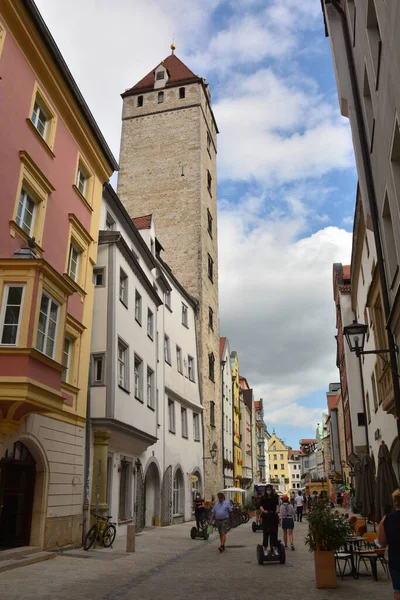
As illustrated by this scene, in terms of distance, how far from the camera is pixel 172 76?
45781 mm

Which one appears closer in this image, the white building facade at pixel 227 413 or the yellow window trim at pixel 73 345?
the yellow window trim at pixel 73 345

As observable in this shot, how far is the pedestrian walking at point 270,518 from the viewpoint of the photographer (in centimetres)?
1156

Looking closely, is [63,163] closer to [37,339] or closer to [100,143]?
[100,143]

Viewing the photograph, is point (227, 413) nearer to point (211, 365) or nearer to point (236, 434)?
point (236, 434)

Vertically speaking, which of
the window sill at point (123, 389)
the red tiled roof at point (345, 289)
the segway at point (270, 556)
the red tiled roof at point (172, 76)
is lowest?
the segway at point (270, 556)

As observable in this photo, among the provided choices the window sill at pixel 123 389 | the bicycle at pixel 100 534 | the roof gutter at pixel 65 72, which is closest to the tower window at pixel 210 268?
the roof gutter at pixel 65 72

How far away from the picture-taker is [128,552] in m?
14.6

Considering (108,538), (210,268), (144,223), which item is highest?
(210,268)

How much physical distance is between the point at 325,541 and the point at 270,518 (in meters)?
2.81

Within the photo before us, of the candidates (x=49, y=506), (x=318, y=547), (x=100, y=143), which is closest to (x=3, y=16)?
(x=100, y=143)

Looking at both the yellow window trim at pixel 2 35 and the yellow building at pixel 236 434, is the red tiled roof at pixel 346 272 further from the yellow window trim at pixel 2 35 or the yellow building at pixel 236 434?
the yellow window trim at pixel 2 35

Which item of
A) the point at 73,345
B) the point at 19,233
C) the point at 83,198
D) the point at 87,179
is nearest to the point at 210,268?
the point at 87,179

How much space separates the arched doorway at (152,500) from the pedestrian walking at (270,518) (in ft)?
43.5

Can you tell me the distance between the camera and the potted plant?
8789 millimetres
